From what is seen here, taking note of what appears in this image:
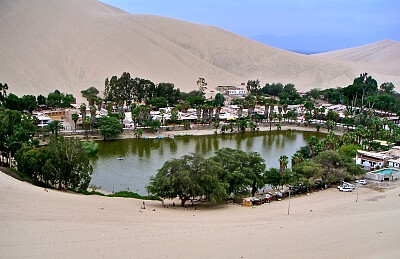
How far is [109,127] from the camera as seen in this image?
43.9 m

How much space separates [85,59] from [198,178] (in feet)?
223

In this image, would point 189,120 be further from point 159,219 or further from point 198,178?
point 159,219

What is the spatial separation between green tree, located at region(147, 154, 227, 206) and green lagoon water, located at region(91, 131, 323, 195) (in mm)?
5356

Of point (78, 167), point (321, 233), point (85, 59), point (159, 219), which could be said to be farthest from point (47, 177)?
point (85, 59)

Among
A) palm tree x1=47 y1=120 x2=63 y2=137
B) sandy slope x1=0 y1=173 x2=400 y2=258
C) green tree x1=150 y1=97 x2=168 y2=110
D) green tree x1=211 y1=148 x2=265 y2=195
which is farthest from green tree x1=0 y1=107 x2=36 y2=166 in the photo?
green tree x1=150 y1=97 x2=168 y2=110

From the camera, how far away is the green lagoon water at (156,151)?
29.8m

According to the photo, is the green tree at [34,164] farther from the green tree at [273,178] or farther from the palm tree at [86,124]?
the palm tree at [86,124]

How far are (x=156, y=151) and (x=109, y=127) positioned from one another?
667cm

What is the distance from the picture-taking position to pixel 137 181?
29297 mm

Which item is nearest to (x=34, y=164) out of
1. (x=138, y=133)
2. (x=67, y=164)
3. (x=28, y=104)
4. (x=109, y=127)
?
(x=67, y=164)

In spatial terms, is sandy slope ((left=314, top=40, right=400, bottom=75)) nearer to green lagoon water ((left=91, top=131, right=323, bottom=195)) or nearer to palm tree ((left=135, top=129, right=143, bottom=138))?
green lagoon water ((left=91, top=131, right=323, bottom=195))

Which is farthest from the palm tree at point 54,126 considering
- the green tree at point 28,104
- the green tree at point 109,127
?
the green tree at point 28,104

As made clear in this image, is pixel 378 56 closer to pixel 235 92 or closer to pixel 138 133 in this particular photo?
pixel 235 92

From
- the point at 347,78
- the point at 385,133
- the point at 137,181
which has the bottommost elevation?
the point at 137,181
